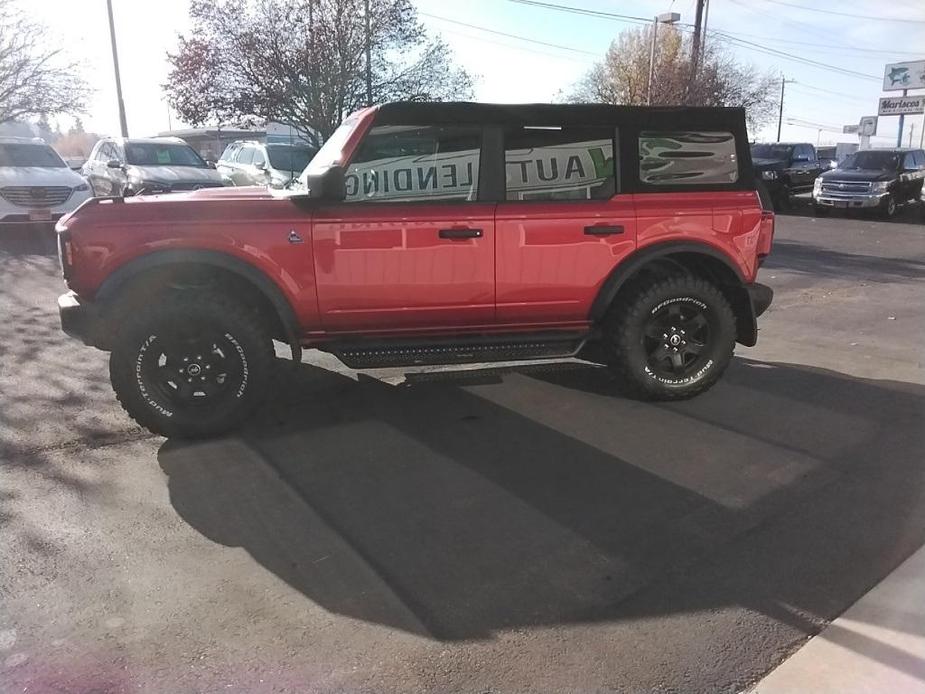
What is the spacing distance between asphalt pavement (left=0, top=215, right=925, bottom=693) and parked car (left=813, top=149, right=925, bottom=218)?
16139 millimetres

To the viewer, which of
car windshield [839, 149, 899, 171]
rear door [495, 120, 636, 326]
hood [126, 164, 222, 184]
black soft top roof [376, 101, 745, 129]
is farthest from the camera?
car windshield [839, 149, 899, 171]

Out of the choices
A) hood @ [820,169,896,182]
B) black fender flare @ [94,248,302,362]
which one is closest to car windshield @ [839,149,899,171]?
hood @ [820,169,896,182]

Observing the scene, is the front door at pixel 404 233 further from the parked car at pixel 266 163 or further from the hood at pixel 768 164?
the hood at pixel 768 164

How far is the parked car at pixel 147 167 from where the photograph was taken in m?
13.3

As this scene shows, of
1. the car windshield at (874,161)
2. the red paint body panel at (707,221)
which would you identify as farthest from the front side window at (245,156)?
the car windshield at (874,161)

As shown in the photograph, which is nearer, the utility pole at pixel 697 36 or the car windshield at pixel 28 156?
the car windshield at pixel 28 156

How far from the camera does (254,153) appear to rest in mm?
15148

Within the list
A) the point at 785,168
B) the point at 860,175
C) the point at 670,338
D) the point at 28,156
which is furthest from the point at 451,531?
the point at 785,168

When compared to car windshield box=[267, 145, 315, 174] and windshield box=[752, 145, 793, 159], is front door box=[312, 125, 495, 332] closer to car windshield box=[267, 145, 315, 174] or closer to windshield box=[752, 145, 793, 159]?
car windshield box=[267, 145, 315, 174]

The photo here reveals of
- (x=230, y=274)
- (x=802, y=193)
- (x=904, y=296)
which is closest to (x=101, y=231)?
(x=230, y=274)

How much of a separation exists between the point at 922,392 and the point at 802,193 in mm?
21772

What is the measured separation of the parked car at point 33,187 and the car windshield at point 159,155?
1.38 meters

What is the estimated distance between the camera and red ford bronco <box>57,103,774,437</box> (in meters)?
4.31

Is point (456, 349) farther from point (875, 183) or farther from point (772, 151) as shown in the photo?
point (772, 151)
